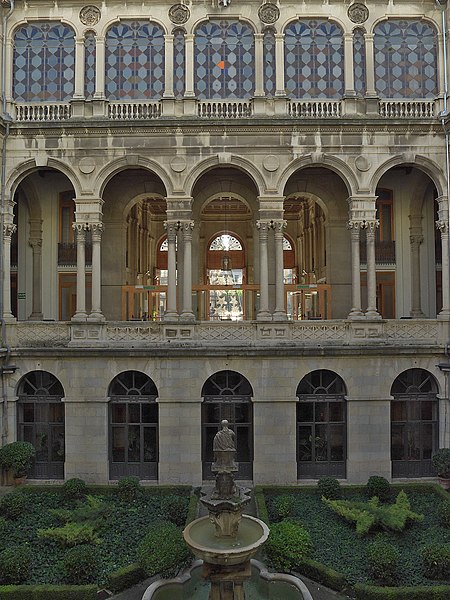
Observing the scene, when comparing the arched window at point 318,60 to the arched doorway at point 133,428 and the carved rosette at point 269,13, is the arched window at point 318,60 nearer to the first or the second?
the carved rosette at point 269,13

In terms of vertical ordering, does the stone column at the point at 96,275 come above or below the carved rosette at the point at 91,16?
below

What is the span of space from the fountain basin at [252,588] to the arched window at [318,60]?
17.7 m

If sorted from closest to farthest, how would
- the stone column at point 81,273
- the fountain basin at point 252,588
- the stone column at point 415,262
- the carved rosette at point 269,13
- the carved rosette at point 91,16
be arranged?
the fountain basin at point 252,588 → the stone column at point 81,273 → the carved rosette at point 269,13 → the carved rosette at point 91,16 → the stone column at point 415,262

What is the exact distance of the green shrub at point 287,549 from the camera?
1412cm

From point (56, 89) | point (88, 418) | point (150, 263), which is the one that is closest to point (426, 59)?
point (56, 89)

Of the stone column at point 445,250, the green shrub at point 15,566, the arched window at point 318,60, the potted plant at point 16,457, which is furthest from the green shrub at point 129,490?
the arched window at point 318,60

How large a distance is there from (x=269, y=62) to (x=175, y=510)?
17.3m

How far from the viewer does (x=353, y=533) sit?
1642 cm

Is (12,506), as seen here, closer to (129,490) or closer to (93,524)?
(93,524)

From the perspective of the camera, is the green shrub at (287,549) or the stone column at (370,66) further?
the stone column at (370,66)

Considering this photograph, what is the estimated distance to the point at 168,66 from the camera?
884 inches

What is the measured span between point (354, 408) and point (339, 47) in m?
14.5

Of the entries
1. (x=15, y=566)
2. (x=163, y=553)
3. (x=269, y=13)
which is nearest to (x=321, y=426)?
(x=163, y=553)

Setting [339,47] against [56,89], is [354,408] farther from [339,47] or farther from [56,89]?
[56,89]
